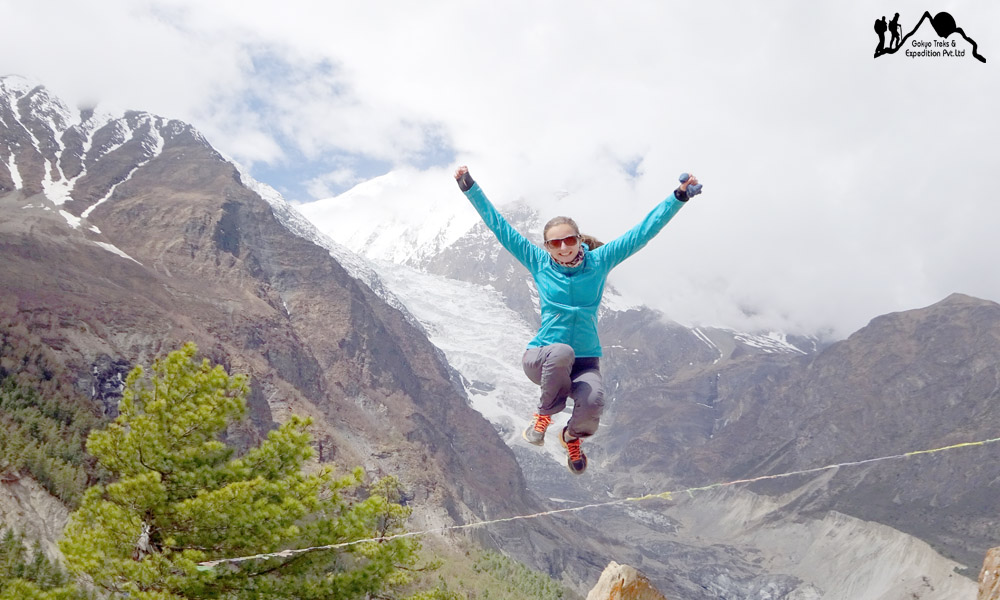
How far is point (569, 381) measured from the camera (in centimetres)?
586

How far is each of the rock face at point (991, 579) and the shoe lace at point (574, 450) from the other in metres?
4.28

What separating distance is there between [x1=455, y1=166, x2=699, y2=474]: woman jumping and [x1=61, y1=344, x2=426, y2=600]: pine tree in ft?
20.5

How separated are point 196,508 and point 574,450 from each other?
21.3 ft

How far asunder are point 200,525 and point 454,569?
60091 millimetres

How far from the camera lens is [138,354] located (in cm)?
6381

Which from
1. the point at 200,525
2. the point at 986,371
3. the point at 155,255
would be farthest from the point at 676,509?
the point at 200,525

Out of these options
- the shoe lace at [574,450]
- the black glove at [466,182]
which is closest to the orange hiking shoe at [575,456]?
the shoe lace at [574,450]

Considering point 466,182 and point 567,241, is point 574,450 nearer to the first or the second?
point 567,241

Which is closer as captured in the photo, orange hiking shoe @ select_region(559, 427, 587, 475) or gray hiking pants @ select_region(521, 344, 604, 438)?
gray hiking pants @ select_region(521, 344, 604, 438)

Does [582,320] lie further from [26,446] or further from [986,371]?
[986,371]

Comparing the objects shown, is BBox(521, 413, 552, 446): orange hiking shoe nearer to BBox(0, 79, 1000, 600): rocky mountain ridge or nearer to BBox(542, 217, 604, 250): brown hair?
BBox(542, 217, 604, 250): brown hair

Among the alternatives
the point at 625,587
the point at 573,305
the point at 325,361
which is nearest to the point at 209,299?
the point at 325,361

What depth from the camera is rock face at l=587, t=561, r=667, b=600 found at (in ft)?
22.9

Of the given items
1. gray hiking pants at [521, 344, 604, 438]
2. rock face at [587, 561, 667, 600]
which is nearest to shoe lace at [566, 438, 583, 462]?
gray hiking pants at [521, 344, 604, 438]
